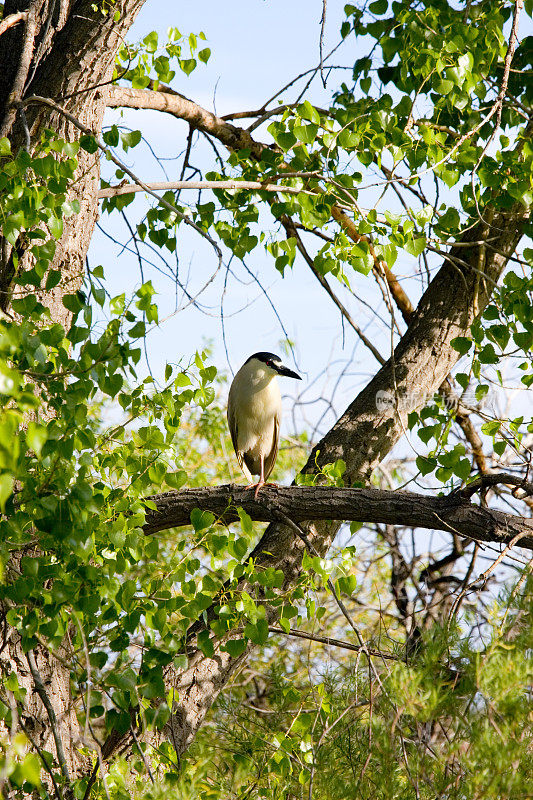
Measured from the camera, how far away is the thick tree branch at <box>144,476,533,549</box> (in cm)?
288

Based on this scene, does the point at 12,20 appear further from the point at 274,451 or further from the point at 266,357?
the point at 274,451

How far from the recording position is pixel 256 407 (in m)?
5.16

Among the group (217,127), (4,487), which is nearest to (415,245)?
(217,127)

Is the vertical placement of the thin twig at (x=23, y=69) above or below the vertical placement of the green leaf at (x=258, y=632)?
above

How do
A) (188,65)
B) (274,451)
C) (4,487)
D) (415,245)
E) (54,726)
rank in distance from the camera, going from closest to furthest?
(4,487), (54,726), (415,245), (188,65), (274,451)

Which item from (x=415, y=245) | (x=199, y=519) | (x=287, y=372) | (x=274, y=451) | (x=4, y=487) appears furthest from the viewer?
(x=274, y=451)

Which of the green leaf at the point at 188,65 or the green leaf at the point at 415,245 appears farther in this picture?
the green leaf at the point at 188,65

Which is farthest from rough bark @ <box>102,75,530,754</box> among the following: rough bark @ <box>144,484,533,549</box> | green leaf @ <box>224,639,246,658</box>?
green leaf @ <box>224,639,246,658</box>

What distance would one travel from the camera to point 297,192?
9.33 feet

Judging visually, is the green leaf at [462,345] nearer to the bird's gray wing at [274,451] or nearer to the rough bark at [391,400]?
the rough bark at [391,400]

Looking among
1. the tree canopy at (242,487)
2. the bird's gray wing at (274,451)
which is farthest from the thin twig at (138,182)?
the bird's gray wing at (274,451)

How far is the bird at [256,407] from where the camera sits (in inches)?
202

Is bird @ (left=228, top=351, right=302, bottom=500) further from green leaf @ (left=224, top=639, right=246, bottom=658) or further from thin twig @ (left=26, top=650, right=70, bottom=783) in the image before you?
thin twig @ (left=26, top=650, right=70, bottom=783)

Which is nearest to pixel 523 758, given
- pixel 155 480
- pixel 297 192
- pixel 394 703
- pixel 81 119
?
pixel 394 703
